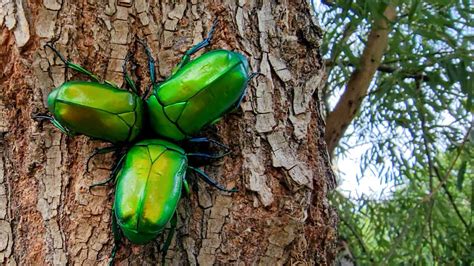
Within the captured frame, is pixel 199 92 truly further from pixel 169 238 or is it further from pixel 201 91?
pixel 169 238

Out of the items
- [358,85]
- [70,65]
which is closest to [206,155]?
[70,65]

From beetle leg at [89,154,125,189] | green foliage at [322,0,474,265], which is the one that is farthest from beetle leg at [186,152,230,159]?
green foliage at [322,0,474,265]

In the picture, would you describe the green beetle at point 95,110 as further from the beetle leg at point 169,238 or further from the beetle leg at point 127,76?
the beetle leg at point 169,238

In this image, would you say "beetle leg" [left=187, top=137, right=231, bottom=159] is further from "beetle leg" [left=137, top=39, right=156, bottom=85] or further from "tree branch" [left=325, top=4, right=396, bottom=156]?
"tree branch" [left=325, top=4, right=396, bottom=156]

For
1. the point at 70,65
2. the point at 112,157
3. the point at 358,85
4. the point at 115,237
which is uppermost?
the point at 358,85

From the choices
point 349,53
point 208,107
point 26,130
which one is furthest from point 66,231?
point 349,53

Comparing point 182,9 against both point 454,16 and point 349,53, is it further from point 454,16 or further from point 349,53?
point 454,16
